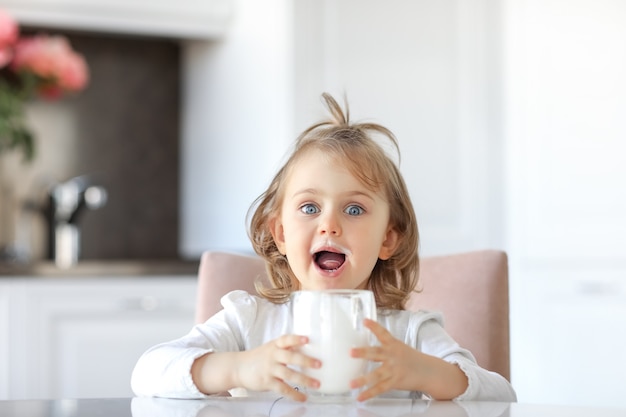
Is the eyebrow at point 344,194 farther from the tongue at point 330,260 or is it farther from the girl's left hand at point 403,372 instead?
the girl's left hand at point 403,372

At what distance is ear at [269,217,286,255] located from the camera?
1394 millimetres

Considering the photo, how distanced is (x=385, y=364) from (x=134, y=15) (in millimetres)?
2552

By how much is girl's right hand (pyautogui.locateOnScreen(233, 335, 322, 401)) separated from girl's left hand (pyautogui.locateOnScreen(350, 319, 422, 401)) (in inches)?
2.0

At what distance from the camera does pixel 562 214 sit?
3.20m

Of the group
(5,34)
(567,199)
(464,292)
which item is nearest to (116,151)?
(5,34)

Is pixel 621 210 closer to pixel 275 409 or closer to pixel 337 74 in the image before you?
pixel 337 74

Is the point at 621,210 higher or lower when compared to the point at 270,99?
lower

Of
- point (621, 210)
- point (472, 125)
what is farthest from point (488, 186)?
point (621, 210)

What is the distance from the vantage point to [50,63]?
327 cm

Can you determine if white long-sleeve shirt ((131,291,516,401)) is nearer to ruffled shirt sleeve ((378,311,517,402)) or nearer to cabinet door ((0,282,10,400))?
ruffled shirt sleeve ((378,311,517,402))

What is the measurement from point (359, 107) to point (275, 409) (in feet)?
A: 7.52

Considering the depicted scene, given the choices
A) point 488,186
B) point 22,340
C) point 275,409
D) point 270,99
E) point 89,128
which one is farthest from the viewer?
point 89,128

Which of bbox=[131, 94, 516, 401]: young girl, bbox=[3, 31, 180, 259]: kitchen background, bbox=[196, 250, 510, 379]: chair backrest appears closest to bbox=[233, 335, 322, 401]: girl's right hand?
bbox=[131, 94, 516, 401]: young girl

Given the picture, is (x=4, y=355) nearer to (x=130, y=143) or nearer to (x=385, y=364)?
(x=130, y=143)
